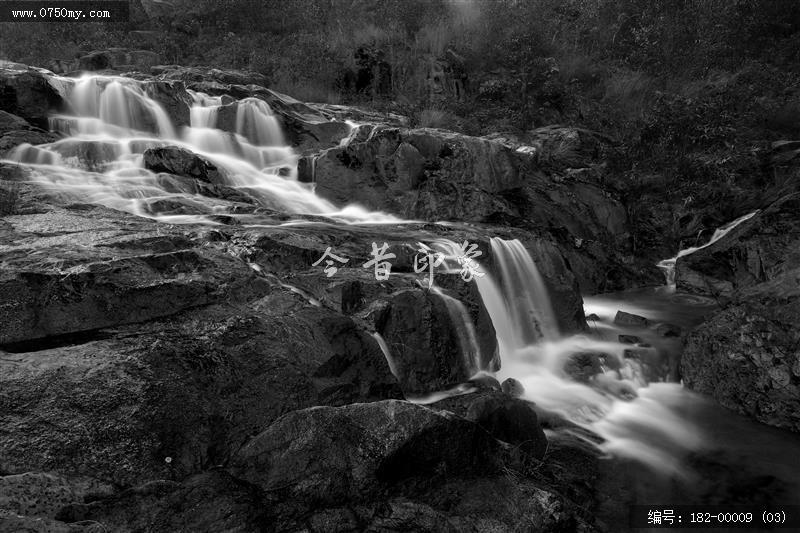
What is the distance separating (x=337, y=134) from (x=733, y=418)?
9975mm

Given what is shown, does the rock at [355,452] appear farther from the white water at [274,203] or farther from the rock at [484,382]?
the rock at [484,382]

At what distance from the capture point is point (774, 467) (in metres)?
4.18

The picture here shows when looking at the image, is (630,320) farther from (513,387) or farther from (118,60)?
(118,60)

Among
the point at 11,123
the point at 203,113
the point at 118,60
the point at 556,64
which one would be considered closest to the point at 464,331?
the point at 203,113

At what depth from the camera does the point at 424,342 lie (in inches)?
191

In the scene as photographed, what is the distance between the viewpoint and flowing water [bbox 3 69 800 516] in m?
4.79

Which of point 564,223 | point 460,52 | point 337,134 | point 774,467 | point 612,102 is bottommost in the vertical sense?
point 774,467

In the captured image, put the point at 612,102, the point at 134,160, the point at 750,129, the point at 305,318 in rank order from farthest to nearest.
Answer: the point at 612,102 < the point at 750,129 < the point at 134,160 < the point at 305,318

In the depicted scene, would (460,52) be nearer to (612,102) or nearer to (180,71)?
(612,102)

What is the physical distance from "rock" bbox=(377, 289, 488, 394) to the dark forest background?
328 inches

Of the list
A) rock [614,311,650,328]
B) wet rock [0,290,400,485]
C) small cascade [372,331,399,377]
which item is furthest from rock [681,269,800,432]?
wet rock [0,290,400,485]

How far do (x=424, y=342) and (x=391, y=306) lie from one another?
1.67 ft

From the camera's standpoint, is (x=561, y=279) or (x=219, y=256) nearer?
(x=219, y=256)

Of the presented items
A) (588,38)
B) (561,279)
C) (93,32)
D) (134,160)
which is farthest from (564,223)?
(93,32)
